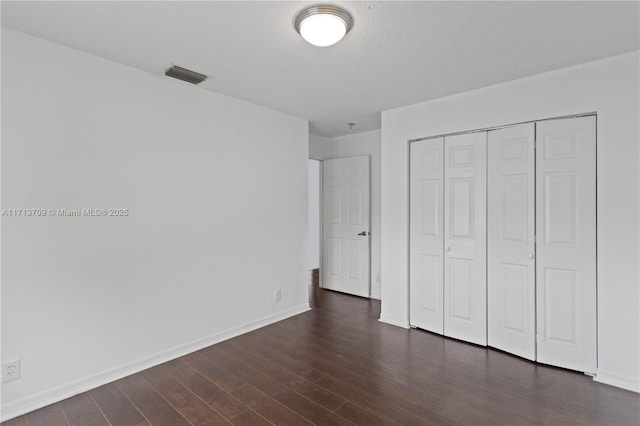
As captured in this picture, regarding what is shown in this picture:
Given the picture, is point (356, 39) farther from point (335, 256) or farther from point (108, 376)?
point (335, 256)

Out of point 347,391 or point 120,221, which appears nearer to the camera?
point 347,391

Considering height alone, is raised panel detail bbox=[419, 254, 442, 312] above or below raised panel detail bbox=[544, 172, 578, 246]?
below

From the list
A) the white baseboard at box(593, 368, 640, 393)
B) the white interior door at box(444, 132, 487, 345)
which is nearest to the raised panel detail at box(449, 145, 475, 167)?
the white interior door at box(444, 132, 487, 345)

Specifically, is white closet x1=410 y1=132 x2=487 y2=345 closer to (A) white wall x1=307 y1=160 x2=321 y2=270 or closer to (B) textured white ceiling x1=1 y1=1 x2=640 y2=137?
(B) textured white ceiling x1=1 y1=1 x2=640 y2=137

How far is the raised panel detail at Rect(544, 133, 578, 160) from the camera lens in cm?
260

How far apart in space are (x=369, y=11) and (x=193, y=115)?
1.90m

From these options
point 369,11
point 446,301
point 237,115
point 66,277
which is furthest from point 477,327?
point 66,277

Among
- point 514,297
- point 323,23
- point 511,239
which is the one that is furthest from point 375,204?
point 323,23

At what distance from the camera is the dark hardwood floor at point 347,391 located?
2.04m

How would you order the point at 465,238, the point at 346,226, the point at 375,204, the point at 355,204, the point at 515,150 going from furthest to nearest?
the point at 346,226, the point at 355,204, the point at 375,204, the point at 465,238, the point at 515,150

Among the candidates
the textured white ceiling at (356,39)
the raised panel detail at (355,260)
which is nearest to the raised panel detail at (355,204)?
the raised panel detail at (355,260)

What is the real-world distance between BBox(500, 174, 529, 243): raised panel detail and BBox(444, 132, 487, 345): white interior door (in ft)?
0.58

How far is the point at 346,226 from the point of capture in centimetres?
493

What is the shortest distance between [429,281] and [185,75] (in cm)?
313
